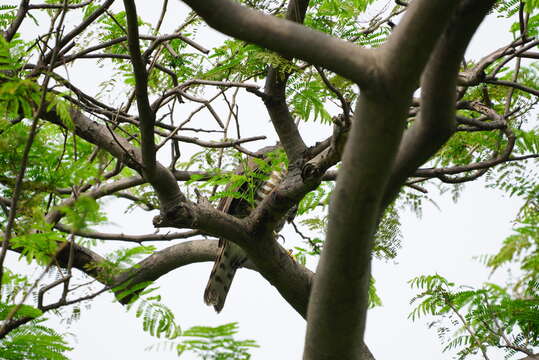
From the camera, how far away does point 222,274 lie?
6.69 meters

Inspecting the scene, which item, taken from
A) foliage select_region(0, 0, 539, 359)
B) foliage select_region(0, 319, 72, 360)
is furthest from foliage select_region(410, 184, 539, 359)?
foliage select_region(0, 319, 72, 360)

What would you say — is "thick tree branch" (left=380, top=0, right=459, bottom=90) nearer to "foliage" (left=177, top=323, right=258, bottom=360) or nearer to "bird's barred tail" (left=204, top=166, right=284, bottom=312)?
"foliage" (left=177, top=323, right=258, bottom=360)

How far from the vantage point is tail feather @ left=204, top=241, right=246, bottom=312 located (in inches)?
256

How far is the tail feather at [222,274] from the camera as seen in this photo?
650 centimetres

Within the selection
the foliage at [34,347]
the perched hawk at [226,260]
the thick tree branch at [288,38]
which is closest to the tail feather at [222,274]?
the perched hawk at [226,260]

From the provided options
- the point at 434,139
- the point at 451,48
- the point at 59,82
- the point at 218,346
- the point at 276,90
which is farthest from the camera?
the point at 276,90

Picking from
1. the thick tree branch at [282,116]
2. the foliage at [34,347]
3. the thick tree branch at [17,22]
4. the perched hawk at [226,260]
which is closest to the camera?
the foliage at [34,347]

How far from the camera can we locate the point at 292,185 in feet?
13.5

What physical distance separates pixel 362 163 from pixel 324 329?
0.88 meters

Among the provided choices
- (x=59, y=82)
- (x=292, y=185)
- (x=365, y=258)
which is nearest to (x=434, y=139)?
(x=365, y=258)

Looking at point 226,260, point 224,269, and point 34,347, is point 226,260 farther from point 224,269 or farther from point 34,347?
point 34,347

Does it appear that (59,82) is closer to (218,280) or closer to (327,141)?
(327,141)

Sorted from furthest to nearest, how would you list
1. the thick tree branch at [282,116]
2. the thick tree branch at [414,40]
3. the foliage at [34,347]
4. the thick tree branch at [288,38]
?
1. the thick tree branch at [282,116]
2. the foliage at [34,347]
3. the thick tree branch at [288,38]
4. the thick tree branch at [414,40]

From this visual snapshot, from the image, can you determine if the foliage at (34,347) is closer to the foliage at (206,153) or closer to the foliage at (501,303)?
the foliage at (206,153)
